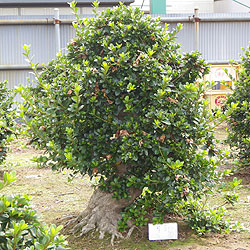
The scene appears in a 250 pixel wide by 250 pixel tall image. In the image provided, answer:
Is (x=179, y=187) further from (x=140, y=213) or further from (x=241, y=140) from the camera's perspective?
(x=241, y=140)

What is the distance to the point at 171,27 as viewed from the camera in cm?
1509

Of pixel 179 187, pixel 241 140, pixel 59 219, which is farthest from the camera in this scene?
pixel 241 140

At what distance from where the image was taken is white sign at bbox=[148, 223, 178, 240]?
406 centimetres

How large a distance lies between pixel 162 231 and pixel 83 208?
1762 mm

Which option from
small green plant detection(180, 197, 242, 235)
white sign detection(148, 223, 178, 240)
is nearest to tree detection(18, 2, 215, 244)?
white sign detection(148, 223, 178, 240)

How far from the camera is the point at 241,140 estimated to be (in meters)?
7.11

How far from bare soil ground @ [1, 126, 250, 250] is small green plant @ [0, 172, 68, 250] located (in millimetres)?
654

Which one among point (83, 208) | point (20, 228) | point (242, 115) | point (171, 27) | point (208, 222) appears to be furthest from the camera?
point (171, 27)

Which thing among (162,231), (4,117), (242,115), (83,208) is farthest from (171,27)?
(162,231)

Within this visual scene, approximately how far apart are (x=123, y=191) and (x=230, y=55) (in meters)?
12.8

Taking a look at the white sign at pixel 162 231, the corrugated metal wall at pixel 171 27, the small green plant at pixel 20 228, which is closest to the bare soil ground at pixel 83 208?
the white sign at pixel 162 231

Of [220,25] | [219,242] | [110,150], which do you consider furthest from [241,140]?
[220,25]

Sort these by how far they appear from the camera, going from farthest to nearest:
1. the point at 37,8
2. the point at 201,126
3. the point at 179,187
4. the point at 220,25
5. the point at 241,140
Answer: the point at 37,8, the point at 220,25, the point at 241,140, the point at 201,126, the point at 179,187

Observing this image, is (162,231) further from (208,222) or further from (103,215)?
(103,215)
